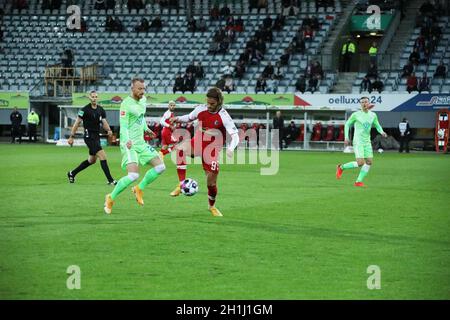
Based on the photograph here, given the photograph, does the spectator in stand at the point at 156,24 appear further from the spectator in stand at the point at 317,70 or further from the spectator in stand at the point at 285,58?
the spectator in stand at the point at 317,70

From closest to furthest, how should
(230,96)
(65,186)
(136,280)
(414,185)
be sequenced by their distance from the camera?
(136,280)
(65,186)
(414,185)
(230,96)

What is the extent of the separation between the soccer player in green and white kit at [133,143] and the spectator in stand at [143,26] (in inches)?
1654

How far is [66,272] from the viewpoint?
9211mm

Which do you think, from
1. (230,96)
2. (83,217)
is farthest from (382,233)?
(230,96)

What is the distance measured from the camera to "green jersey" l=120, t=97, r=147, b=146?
1524 cm

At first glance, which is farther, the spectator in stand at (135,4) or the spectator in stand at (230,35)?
the spectator in stand at (135,4)

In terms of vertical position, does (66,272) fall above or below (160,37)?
below

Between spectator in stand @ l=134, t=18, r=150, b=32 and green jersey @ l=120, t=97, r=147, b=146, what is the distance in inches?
1665

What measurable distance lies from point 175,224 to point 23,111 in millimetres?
40645

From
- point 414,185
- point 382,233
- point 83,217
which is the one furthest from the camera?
point 414,185

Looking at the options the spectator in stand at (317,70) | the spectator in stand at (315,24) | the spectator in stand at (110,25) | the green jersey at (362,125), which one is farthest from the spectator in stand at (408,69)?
the green jersey at (362,125)

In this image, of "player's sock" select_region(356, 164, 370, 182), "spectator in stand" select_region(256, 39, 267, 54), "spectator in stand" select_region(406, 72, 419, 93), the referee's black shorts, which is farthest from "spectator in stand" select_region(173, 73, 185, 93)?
the referee's black shorts

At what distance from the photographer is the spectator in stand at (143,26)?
56938mm
